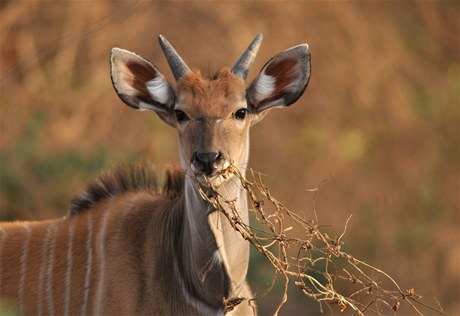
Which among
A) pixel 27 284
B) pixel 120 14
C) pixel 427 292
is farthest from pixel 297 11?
pixel 27 284

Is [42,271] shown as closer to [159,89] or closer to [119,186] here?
[119,186]

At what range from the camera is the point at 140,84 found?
3.73 meters

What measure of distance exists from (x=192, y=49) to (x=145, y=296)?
596 centimetres

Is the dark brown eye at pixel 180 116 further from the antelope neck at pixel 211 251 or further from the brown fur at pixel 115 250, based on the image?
the brown fur at pixel 115 250

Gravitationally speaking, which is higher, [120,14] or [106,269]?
[120,14]

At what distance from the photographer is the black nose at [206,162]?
10.6 feet

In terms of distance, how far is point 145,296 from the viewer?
3.50 metres

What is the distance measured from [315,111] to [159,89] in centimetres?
563

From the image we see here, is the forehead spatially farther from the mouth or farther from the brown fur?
the brown fur

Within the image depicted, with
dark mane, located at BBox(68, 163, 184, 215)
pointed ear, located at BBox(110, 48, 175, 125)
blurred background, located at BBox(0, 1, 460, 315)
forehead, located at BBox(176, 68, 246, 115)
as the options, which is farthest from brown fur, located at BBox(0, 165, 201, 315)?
blurred background, located at BBox(0, 1, 460, 315)

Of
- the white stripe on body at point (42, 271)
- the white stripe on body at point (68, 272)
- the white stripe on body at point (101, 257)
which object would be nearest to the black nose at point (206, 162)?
the white stripe on body at point (101, 257)

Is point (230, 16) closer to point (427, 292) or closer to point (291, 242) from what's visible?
point (427, 292)

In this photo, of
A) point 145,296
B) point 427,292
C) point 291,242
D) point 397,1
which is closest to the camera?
point 291,242

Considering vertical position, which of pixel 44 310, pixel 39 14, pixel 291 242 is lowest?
pixel 44 310
